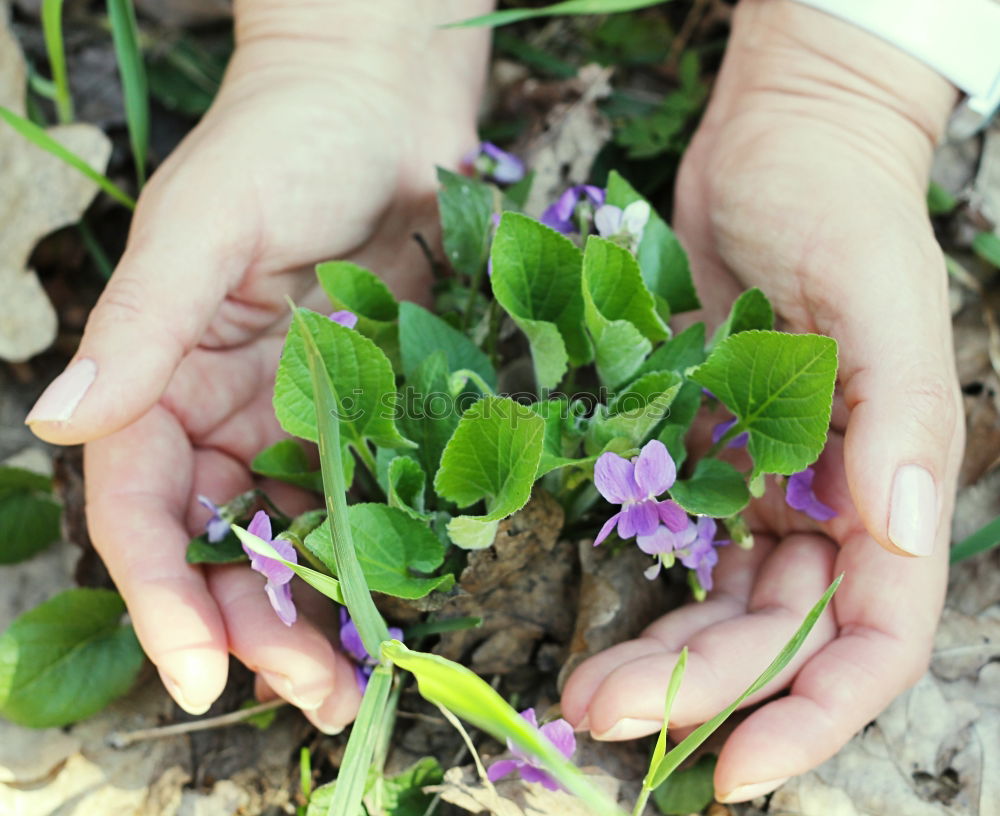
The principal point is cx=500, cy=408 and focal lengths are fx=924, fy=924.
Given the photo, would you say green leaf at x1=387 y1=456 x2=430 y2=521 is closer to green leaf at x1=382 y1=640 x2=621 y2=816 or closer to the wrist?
green leaf at x1=382 y1=640 x2=621 y2=816

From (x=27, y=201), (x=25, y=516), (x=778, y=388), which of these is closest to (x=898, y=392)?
(x=778, y=388)

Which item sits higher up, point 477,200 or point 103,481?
point 477,200

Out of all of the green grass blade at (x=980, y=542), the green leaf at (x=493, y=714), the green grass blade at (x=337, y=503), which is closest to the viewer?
the green leaf at (x=493, y=714)

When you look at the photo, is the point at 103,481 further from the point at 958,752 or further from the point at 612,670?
the point at 958,752

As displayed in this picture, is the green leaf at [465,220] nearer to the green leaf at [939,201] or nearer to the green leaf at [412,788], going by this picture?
the green leaf at [412,788]

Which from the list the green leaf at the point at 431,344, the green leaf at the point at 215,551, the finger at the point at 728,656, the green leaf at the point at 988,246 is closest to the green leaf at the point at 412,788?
the finger at the point at 728,656

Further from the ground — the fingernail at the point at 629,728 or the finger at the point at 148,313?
the finger at the point at 148,313

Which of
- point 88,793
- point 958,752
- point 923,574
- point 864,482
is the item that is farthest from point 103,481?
point 958,752

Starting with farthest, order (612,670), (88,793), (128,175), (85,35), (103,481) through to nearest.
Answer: (85,35) < (128,175) < (88,793) < (103,481) < (612,670)
